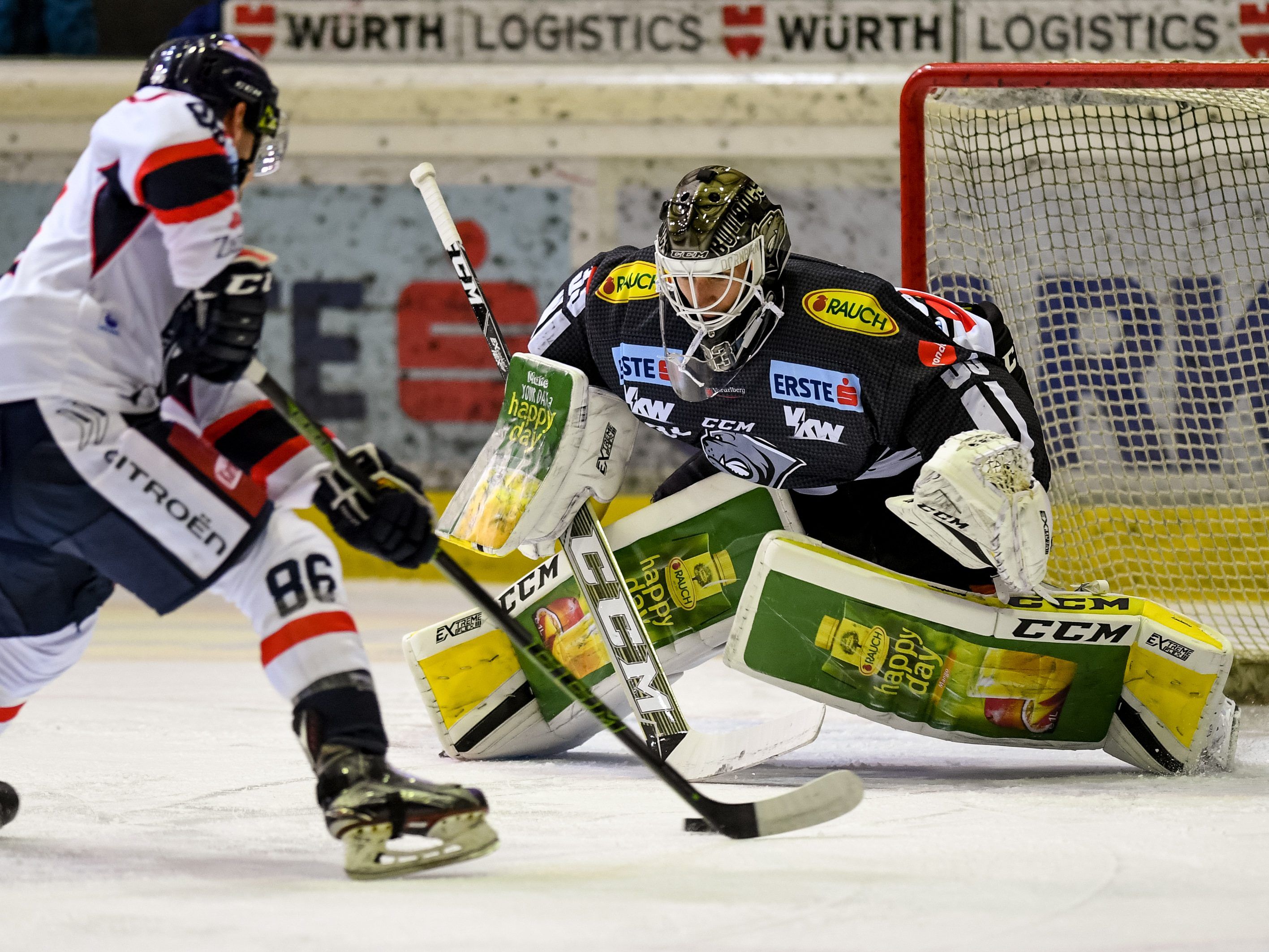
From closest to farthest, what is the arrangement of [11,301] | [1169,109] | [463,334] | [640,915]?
[640,915]
[11,301]
[1169,109]
[463,334]

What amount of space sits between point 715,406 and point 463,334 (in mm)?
2992

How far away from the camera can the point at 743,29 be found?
5.42 metres

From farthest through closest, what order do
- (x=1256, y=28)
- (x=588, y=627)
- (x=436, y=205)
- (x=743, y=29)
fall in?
(x=743, y=29) → (x=1256, y=28) → (x=436, y=205) → (x=588, y=627)

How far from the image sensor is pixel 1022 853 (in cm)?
196

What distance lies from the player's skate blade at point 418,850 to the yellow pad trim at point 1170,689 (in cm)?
117

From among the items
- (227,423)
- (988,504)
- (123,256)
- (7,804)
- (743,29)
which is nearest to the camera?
(123,256)

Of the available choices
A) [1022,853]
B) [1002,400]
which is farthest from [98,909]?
[1002,400]

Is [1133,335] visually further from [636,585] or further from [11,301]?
[11,301]

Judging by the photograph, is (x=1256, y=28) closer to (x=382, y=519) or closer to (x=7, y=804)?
(x=382, y=519)

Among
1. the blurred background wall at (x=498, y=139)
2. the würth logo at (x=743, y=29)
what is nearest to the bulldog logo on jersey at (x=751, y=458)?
the blurred background wall at (x=498, y=139)

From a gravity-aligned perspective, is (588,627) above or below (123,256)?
below

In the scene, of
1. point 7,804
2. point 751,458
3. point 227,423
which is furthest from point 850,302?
point 7,804

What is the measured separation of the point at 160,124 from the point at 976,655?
1.46 metres

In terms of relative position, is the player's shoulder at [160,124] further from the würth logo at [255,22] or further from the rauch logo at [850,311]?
the würth logo at [255,22]
